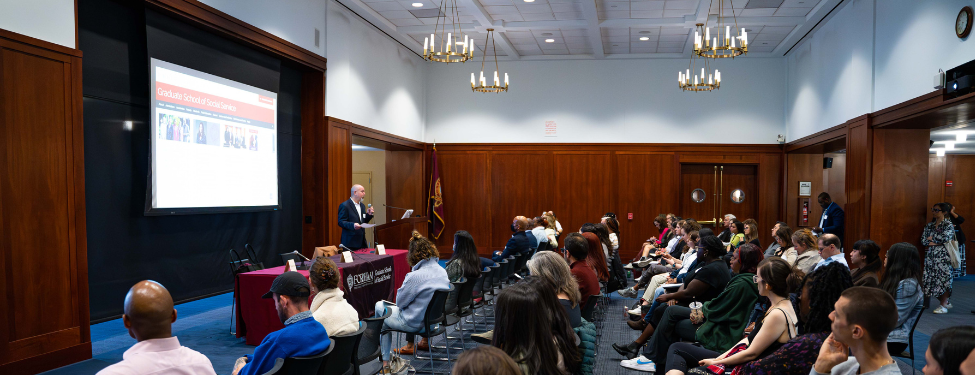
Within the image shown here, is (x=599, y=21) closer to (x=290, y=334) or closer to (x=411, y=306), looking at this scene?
(x=411, y=306)

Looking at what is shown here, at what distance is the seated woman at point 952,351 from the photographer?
66.0 inches

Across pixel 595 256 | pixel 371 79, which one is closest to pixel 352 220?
pixel 595 256

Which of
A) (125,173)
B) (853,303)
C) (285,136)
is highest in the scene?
(285,136)

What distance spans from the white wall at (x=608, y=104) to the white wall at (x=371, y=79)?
3.11 ft

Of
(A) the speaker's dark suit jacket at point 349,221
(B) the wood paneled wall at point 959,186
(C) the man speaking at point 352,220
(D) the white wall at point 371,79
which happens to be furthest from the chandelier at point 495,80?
(B) the wood paneled wall at point 959,186

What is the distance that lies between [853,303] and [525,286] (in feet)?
3.99

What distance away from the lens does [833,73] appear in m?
9.59

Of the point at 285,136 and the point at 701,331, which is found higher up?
the point at 285,136

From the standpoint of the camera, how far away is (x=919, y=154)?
7.92m

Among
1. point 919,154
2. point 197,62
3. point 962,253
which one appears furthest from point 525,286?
point 962,253

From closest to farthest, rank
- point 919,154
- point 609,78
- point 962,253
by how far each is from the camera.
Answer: point 919,154
point 962,253
point 609,78

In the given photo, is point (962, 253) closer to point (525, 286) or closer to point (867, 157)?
point (867, 157)

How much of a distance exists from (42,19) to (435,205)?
9341mm

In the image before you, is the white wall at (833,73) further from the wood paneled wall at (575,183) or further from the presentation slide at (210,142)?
the presentation slide at (210,142)
